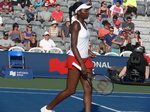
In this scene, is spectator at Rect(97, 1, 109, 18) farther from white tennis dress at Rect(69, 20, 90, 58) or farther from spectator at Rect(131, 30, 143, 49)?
white tennis dress at Rect(69, 20, 90, 58)

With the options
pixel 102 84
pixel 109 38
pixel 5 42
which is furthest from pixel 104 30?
pixel 102 84

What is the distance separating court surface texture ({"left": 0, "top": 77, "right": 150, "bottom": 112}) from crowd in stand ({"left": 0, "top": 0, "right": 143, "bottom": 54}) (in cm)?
302

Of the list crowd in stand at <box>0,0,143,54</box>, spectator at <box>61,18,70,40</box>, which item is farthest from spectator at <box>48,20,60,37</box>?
spectator at <box>61,18,70,40</box>

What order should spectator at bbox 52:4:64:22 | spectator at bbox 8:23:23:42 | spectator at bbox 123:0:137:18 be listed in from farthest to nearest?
1. spectator at bbox 123:0:137:18
2. spectator at bbox 52:4:64:22
3. spectator at bbox 8:23:23:42

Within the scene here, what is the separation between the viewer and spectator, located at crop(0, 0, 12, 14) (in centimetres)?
1948

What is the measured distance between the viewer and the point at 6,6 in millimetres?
19609

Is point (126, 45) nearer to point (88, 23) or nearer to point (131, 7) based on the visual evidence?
point (88, 23)

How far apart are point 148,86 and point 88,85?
7718 mm

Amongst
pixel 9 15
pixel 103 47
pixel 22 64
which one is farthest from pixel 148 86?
pixel 9 15

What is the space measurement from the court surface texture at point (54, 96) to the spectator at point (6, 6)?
18.0 feet

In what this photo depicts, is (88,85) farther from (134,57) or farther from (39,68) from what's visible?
(39,68)

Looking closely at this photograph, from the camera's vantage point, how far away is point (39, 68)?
15.9 meters

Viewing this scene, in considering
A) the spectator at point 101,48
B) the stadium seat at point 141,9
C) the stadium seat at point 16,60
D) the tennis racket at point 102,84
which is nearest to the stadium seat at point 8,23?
the stadium seat at point 16,60

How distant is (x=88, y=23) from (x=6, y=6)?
3597mm
